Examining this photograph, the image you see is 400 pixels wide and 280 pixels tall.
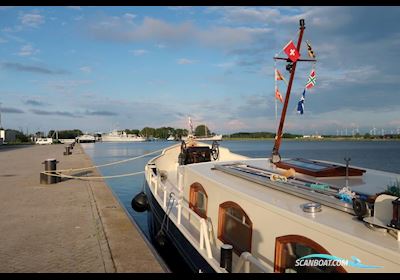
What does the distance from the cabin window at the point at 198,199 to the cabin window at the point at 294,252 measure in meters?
2.98

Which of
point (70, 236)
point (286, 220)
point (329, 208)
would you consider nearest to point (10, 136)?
point (70, 236)

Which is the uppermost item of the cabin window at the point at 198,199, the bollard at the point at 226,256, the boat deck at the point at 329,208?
the boat deck at the point at 329,208

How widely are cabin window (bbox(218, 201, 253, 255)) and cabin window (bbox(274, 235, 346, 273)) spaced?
91cm

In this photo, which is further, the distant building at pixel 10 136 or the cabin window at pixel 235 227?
the distant building at pixel 10 136

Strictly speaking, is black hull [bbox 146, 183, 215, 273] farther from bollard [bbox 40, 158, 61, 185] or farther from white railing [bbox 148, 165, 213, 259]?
bollard [bbox 40, 158, 61, 185]

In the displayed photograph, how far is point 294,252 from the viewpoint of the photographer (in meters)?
5.23

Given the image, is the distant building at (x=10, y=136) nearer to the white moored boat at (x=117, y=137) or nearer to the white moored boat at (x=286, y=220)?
the white moored boat at (x=117, y=137)

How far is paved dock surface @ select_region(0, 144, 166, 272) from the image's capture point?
21.0ft

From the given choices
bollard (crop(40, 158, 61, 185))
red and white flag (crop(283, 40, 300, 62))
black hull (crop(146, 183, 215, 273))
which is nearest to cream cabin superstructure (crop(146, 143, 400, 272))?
black hull (crop(146, 183, 215, 273))

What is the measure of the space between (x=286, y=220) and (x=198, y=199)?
371 cm

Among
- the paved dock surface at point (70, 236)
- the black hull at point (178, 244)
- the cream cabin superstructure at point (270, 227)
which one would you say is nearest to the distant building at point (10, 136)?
the paved dock surface at point (70, 236)

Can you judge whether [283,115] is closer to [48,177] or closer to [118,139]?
[48,177]

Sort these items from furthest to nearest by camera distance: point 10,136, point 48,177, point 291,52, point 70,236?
point 10,136
point 48,177
point 291,52
point 70,236

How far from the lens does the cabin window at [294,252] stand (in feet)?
15.4
